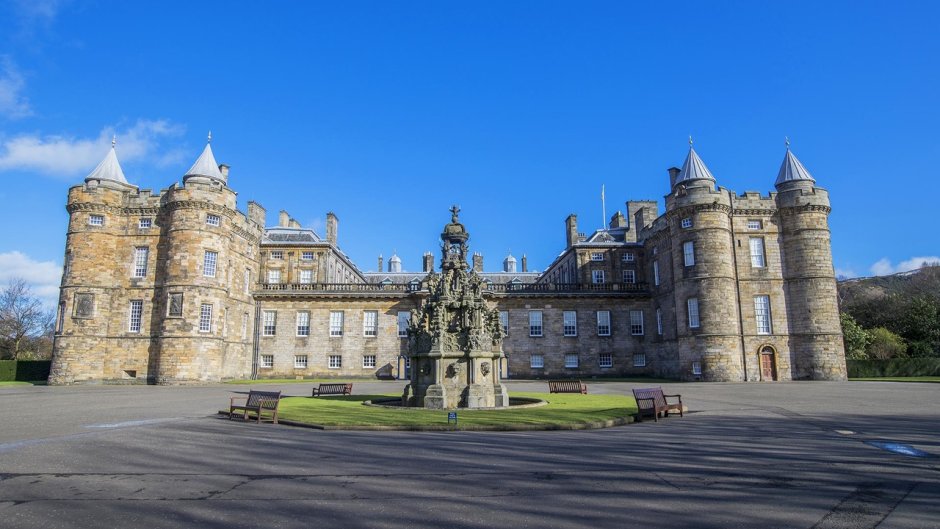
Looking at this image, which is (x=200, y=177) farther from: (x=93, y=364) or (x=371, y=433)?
(x=371, y=433)

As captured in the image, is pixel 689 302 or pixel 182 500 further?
pixel 689 302

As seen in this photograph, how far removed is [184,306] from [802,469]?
36900 millimetres

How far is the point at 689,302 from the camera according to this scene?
127 ft

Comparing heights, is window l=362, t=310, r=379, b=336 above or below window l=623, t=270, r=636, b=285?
below

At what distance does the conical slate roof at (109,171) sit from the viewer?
4012 cm

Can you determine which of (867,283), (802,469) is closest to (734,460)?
(802,469)

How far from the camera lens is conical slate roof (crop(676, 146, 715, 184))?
39750 mm

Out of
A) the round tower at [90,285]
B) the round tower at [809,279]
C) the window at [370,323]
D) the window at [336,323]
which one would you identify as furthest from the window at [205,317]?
the round tower at [809,279]

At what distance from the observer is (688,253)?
129ft

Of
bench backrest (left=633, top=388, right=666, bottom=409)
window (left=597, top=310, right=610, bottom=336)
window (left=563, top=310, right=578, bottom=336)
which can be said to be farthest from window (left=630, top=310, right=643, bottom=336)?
bench backrest (left=633, top=388, right=666, bottom=409)

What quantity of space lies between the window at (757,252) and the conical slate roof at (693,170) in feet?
17.4

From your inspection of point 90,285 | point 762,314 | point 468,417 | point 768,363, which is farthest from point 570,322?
point 90,285

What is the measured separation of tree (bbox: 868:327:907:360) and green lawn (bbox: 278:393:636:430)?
137 ft

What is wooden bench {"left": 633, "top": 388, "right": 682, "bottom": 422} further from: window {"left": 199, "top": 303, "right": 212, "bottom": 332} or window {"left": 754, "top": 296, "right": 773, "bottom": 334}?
window {"left": 199, "top": 303, "right": 212, "bottom": 332}
